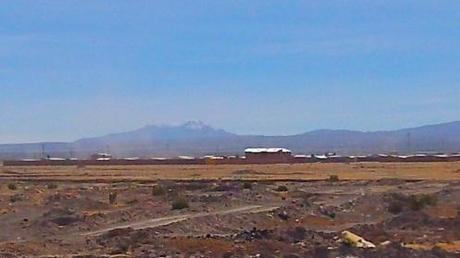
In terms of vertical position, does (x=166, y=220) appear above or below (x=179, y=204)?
below

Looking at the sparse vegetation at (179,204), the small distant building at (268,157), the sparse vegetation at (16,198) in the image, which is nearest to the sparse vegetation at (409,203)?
the sparse vegetation at (179,204)

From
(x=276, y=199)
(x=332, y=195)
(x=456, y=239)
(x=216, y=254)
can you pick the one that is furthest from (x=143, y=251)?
(x=332, y=195)

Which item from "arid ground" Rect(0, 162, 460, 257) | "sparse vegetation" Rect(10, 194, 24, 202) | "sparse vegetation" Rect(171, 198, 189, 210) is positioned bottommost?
"arid ground" Rect(0, 162, 460, 257)

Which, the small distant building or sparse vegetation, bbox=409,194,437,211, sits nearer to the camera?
sparse vegetation, bbox=409,194,437,211

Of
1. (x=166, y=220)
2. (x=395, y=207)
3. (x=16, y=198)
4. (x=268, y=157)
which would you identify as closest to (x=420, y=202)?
(x=395, y=207)

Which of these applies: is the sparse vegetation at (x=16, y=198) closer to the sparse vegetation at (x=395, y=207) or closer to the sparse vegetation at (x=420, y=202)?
the sparse vegetation at (x=395, y=207)

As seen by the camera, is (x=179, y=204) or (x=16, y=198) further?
(x=16, y=198)

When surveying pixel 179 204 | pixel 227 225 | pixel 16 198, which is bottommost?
pixel 227 225

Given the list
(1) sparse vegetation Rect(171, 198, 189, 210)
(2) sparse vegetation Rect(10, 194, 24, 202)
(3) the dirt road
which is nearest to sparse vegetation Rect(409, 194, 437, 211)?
(3) the dirt road

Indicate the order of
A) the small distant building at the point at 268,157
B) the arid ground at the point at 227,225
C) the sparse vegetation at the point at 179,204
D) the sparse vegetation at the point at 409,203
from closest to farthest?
the arid ground at the point at 227,225
the sparse vegetation at the point at 409,203
the sparse vegetation at the point at 179,204
the small distant building at the point at 268,157

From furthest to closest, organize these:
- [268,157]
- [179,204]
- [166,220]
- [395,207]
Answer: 1. [268,157]
2. [179,204]
3. [395,207]
4. [166,220]

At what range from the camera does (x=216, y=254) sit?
106ft

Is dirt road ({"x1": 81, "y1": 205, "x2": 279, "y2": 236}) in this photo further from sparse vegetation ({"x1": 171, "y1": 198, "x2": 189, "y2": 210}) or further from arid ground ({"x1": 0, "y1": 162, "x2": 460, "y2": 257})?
sparse vegetation ({"x1": 171, "y1": 198, "x2": 189, "y2": 210})

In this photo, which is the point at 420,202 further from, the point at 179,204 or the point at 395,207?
the point at 179,204
